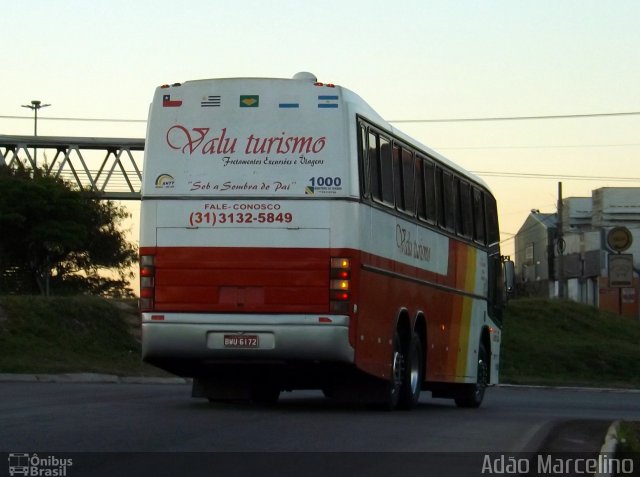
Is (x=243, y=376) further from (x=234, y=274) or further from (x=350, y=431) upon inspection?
(x=350, y=431)

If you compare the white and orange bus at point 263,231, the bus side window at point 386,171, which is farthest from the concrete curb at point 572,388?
the white and orange bus at point 263,231

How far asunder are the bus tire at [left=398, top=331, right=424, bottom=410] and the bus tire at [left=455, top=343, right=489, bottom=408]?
11.8ft

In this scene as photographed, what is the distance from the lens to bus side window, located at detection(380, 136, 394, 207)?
1683cm

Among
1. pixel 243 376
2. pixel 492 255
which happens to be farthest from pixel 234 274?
pixel 492 255

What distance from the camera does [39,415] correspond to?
552 inches

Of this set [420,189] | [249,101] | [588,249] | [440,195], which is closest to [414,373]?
[420,189]

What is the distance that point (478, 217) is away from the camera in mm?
22312

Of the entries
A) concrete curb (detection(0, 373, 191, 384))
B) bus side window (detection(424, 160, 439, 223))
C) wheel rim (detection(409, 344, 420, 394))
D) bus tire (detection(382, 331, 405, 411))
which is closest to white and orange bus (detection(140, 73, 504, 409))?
bus tire (detection(382, 331, 405, 411))

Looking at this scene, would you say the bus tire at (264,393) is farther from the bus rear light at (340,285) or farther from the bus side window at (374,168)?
the bus side window at (374,168)

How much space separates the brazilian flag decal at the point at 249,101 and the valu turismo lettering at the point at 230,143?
1.20ft

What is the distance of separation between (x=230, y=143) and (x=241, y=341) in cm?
235

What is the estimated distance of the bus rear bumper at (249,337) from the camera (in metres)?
15.4

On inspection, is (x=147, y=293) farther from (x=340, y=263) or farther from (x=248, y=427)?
(x=248, y=427)

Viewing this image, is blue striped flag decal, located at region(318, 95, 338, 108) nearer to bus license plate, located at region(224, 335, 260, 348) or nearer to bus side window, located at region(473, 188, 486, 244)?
bus license plate, located at region(224, 335, 260, 348)
